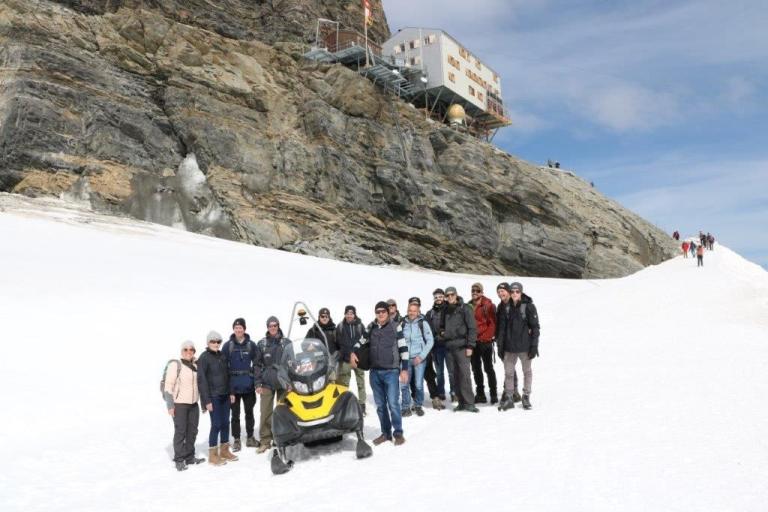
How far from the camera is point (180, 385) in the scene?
27.7ft

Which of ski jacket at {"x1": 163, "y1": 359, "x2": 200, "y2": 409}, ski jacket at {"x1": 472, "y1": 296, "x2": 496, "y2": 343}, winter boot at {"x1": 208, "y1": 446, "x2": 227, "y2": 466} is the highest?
ski jacket at {"x1": 472, "y1": 296, "x2": 496, "y2": 343}

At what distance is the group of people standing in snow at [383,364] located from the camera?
8469 millimetres

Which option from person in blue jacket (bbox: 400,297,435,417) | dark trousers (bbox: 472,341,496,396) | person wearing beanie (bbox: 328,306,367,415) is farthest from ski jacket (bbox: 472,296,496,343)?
person wearing beanie (bbox: 328,306,367,415)

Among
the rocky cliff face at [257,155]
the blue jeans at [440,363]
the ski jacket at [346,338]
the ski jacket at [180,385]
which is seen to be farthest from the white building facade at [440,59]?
the ski jacket at [180,385]

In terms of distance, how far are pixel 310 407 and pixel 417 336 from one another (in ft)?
9.49

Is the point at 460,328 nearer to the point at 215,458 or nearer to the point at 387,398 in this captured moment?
the point at 387,398

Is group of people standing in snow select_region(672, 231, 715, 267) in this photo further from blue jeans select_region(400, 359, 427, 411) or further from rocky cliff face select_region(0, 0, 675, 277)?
blue jeans select_region(400, 359, 427, 411)

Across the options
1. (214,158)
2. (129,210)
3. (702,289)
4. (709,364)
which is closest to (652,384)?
(709,364)

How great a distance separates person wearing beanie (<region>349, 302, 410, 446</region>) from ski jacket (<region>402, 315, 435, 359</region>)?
3.44 feet

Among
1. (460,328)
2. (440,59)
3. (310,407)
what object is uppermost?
(440,59)

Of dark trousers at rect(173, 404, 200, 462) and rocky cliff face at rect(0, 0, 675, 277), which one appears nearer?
dark trousers at rect(173, 404, 200, 462)

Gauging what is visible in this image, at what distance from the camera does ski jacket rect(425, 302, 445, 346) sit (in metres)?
10.2

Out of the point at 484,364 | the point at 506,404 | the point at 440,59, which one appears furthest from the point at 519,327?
the point at 440,59

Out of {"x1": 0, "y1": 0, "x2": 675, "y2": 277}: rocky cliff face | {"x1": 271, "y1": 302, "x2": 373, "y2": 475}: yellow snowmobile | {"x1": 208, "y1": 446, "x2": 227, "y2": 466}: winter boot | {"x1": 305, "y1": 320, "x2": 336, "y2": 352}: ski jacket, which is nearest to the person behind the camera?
{"x1": 271, "y1": 302, "x2": 373, "y2": 475}: yellow snowmobile
